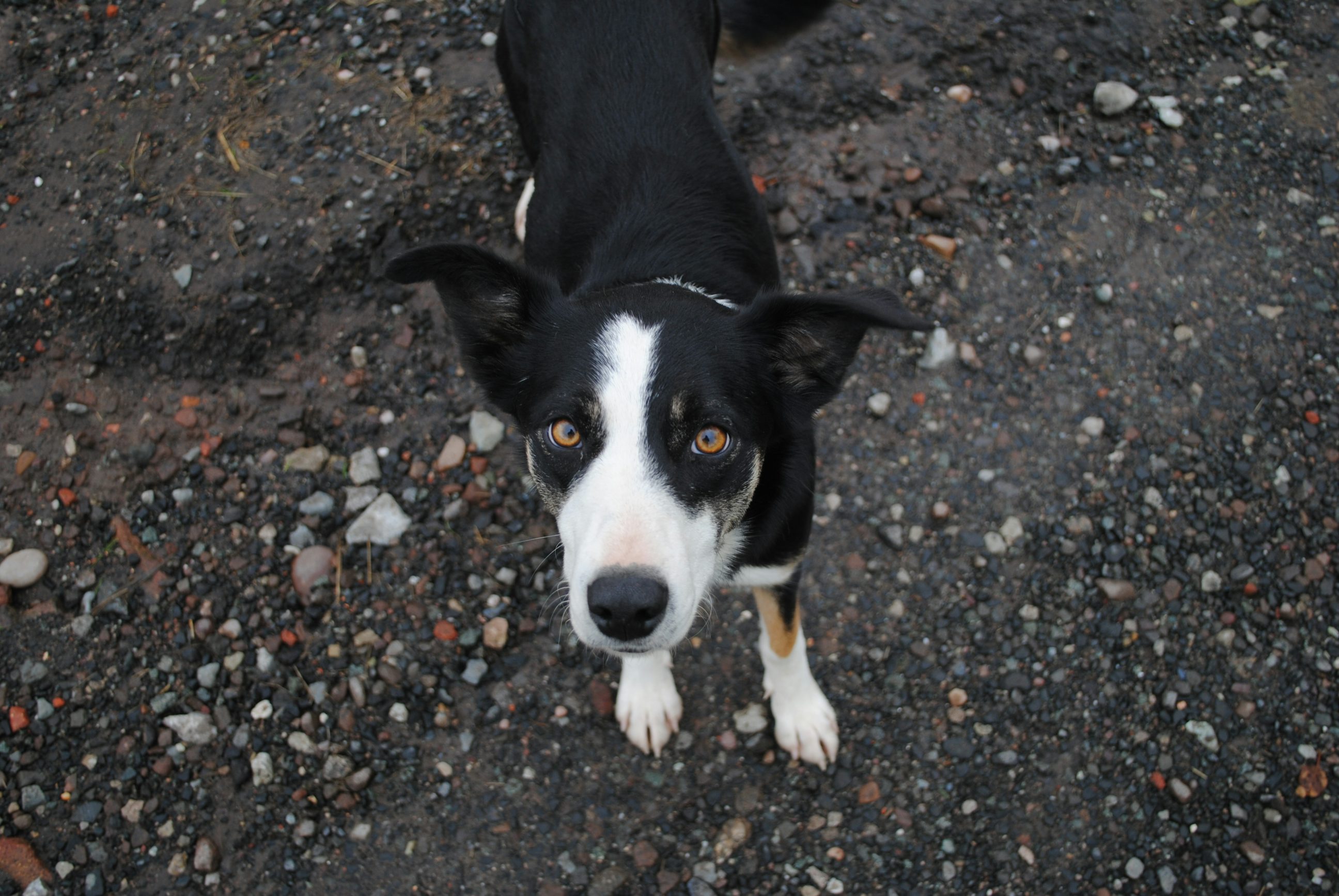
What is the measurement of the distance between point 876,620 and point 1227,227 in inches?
100

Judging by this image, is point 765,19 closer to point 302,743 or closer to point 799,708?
point 799,708

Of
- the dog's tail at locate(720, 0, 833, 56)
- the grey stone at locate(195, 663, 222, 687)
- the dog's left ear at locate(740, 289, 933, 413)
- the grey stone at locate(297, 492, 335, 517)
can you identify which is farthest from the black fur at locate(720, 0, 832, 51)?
the grey stone at locate(195, 663, 222, 687)

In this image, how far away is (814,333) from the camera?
94.9 inches

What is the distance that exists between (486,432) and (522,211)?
3.49 ft

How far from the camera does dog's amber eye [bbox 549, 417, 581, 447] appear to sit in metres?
2.24

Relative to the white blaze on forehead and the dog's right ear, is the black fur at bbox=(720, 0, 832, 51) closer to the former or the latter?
the dog's right ear

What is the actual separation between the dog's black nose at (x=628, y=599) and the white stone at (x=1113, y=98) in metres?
3.79

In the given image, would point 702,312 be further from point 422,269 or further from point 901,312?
point 422,269

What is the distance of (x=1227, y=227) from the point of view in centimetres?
409

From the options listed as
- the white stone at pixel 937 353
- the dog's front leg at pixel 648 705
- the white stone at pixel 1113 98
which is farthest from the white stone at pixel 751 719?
the white stone at pixel 1113 98

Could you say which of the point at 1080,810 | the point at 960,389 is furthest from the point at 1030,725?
the point at 960,389

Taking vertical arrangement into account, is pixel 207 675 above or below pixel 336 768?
above

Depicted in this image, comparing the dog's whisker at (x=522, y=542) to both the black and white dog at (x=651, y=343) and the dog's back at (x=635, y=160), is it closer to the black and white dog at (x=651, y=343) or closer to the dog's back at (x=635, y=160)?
the black and white dog at (x=651, y=343)

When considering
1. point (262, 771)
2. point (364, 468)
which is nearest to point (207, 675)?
point (262, 771)
